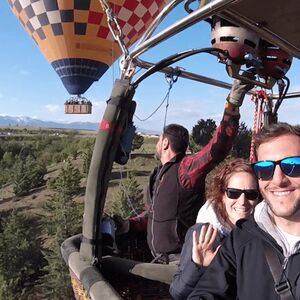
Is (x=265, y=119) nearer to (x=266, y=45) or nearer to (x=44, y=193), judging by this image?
(x=266, y=45)

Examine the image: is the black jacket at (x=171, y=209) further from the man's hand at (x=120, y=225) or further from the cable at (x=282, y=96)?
the cable at (x=282, y=96)

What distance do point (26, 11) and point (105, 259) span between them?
793 cm

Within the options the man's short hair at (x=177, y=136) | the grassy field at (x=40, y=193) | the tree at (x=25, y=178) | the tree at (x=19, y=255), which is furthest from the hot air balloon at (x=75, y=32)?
the tree at (x=25, y=178)

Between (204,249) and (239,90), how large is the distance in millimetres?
882

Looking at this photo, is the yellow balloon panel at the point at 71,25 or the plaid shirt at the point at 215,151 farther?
the yellow balloon panel at the point at 71,25

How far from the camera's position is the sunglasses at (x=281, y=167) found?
111 cm

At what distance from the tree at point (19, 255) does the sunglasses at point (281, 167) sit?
22.2 meters

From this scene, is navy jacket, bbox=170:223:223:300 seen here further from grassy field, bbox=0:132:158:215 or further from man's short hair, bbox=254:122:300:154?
grassy field, bbox=0:132:158:215

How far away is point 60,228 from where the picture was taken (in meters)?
23.4

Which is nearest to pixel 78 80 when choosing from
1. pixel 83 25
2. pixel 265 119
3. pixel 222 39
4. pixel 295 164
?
pixel 83 25

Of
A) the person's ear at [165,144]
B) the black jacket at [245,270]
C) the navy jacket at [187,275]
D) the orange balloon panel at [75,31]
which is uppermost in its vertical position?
the orange balloon panel at [75,31]

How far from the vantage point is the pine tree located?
21.3 metres

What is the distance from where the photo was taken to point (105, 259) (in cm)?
187

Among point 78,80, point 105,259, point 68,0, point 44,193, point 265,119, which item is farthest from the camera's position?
point 44,193
